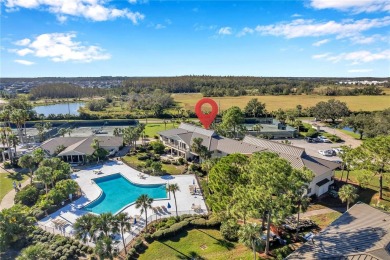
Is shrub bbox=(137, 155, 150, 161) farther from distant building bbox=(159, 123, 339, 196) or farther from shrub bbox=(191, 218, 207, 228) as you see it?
shrub bbox=(191, 218, 207, 228)

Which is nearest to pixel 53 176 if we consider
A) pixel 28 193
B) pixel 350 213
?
pixel 28 193

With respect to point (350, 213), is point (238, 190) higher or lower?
higher

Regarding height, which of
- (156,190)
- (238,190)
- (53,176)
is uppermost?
(238,190)

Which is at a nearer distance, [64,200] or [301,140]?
[64,200]

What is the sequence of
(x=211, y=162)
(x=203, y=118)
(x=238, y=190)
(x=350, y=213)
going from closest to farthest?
(x=238, y=190), (x=350, y=213), (x=211, y=162), (x=203, y=118)

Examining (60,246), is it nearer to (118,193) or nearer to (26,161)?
(118,193)

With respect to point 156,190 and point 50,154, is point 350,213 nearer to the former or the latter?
point 156,190

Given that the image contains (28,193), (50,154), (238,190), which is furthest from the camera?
(50,154)
